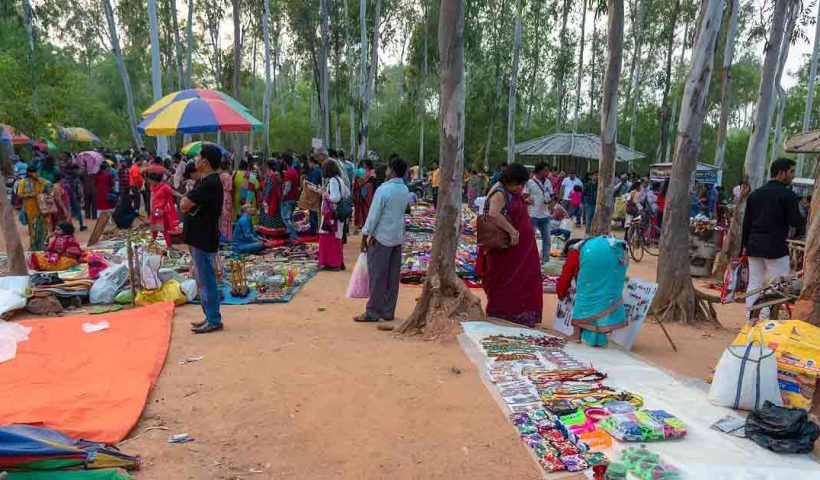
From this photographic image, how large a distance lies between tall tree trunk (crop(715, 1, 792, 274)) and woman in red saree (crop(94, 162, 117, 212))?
12785 mm

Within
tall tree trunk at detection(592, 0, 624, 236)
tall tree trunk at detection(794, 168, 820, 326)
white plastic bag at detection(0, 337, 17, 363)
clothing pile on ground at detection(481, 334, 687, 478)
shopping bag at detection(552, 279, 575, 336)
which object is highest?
tall tree trunk at detection(592, 0, 624, 236)

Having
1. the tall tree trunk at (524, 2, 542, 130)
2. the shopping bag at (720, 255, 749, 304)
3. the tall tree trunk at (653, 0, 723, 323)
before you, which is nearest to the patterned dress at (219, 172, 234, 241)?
the tall tree trunk at (653, 0, 723, 323)

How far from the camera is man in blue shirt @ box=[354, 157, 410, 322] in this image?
576cm

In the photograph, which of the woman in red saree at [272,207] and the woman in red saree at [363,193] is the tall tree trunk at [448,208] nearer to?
the woman in red saree at [272,207]

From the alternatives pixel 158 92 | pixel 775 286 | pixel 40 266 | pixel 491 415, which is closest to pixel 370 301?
pixel 491 415

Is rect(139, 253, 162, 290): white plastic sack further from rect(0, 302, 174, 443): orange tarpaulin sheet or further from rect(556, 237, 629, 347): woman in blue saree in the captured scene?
rect(556, 237, 629, 347): woman in blue saree

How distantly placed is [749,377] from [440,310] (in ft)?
8.80

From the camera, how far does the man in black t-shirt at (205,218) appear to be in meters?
5.26

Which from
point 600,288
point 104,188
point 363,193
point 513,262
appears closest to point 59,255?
point 104,188

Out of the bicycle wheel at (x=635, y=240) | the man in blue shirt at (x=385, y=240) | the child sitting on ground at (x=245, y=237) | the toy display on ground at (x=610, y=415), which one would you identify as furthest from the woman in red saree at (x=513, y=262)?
the bicycle wheel at (x=635, y=240)

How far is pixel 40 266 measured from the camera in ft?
26.1

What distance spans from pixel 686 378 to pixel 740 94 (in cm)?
4174

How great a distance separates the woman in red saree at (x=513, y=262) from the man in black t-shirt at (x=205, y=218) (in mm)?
2579

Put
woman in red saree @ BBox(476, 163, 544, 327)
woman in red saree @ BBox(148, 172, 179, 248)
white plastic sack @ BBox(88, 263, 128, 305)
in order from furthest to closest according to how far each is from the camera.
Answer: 1. woman in red saree @ BBox(148, 172, 179, 248)
2. white plastic sack @ BBox(88, 263, 128, 305)
3. woman in red saree @ BBox(476, 163, 544, 327)
